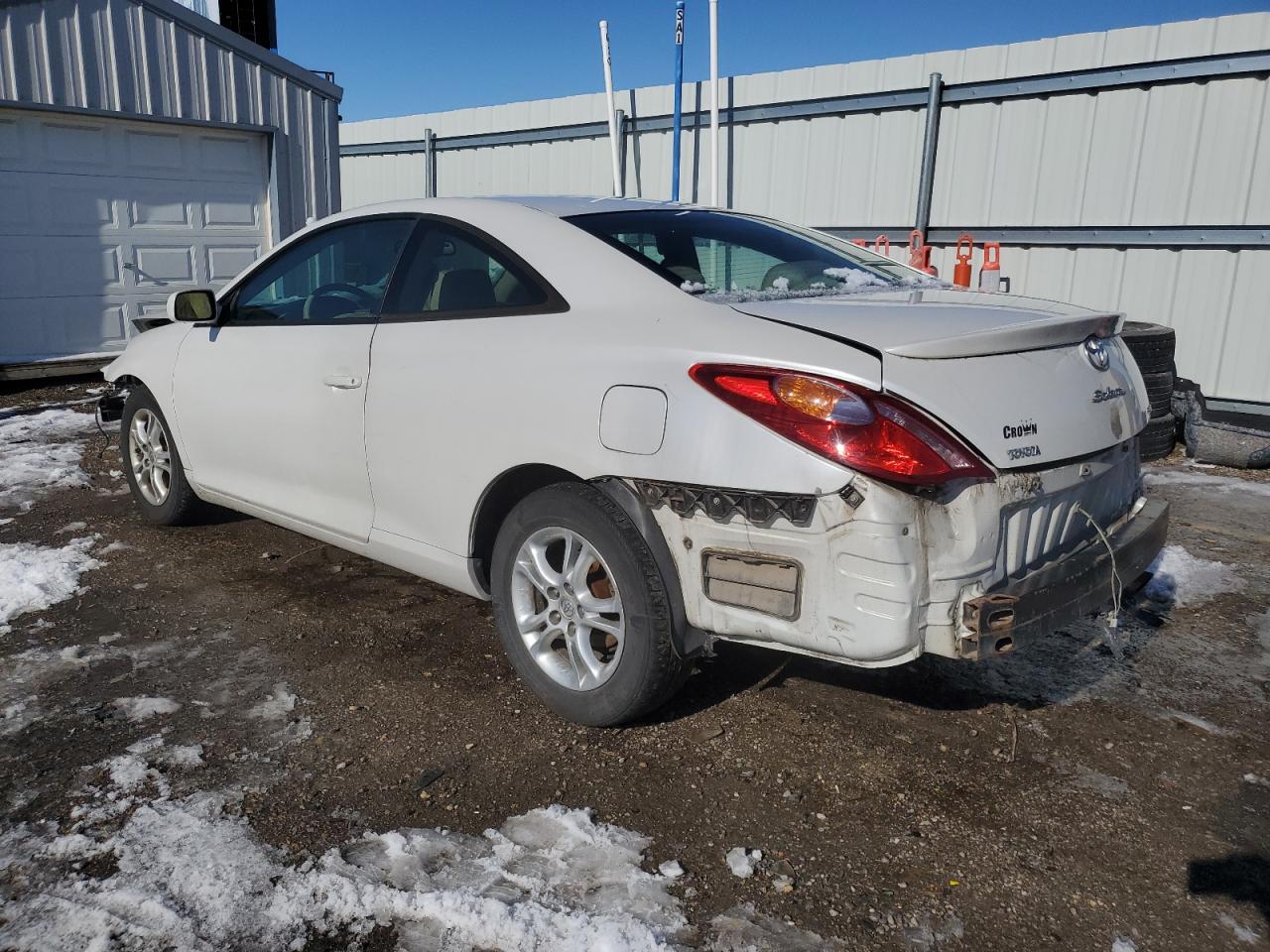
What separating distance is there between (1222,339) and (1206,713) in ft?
18.7

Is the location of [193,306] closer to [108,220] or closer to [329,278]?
[329,278]

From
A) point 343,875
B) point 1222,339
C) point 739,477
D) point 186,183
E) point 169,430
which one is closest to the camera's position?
point 343,875

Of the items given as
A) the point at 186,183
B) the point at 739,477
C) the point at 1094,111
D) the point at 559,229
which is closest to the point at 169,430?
the point at 559,229

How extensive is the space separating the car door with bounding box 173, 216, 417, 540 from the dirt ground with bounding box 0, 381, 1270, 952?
0.52 metres

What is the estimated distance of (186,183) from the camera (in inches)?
410

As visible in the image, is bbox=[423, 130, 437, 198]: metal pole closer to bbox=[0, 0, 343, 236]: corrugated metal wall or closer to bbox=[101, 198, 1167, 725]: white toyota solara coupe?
bbox=[0, 0, 343, 236]: corrugated metal wall

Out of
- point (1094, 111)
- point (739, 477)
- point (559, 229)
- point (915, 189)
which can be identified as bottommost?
point (739, 477)

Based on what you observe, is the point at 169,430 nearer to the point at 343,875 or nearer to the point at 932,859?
the point at 343,875

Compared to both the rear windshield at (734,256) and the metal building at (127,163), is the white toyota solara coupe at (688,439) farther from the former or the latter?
the metal building at (127,163)

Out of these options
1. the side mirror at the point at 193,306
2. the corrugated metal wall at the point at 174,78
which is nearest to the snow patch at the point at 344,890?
the side mirror at the point at 193,306

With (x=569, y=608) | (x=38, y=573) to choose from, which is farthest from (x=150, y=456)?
(x=569, y=608)

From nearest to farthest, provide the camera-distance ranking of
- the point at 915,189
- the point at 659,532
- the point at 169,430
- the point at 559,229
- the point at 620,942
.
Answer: the point at 620,942 < the point at 659,532 < the point at 559,229 < the point at 169,430 < the point at 915,189

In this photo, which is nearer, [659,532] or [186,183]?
[659,532]

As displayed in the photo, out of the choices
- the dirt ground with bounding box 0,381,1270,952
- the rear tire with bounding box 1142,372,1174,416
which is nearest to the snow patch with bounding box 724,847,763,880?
the dirt ground with bounding box 0,381,1270,952
